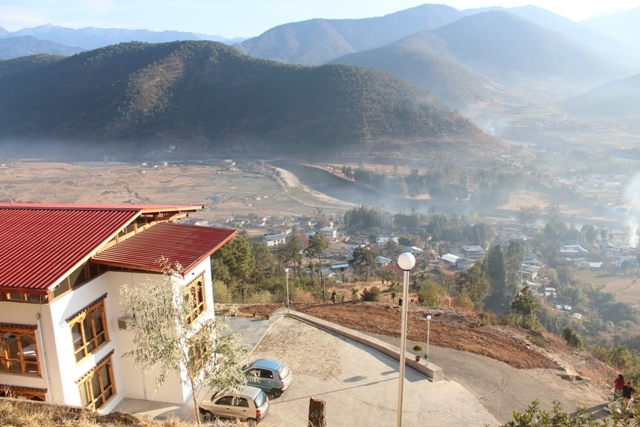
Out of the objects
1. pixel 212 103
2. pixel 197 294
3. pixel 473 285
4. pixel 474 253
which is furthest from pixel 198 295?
pixel 212 103

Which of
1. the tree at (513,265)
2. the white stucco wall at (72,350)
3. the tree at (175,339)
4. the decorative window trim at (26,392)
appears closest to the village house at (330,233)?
the tree at (513,265)

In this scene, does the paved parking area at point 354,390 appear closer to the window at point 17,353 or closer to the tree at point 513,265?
the window at point 17,353

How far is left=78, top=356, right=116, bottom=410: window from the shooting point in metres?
8.81

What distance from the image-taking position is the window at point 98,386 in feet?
28.9

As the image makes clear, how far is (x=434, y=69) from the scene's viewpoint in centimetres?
16738

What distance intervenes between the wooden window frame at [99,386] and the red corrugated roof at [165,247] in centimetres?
203

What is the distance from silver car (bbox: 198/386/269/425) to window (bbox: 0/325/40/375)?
3.18 meters

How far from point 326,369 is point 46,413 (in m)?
6.54

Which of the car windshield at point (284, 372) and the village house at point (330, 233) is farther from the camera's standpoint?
the village house at point (330, 233)

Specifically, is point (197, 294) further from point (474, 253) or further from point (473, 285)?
point (474, 253)

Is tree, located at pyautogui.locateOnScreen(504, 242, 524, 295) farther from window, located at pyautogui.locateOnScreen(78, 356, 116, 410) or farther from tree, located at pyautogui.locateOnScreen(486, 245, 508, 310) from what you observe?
window, located at pyautogui.locateOnScreen(78, 356, 116, 410)

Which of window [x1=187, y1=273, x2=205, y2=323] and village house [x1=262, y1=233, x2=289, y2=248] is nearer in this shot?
window [x1=187, y1=273, x2=205, y2=323]

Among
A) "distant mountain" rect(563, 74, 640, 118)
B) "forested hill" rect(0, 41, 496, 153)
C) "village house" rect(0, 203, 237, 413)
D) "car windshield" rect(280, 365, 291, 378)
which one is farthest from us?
"distant mountain" rect(563, 74, 640, 118)

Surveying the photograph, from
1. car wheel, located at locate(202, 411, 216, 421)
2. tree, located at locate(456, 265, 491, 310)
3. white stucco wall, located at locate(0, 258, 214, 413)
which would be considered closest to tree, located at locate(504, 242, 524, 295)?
tree, located at locate(456, 265, 491, 310)
